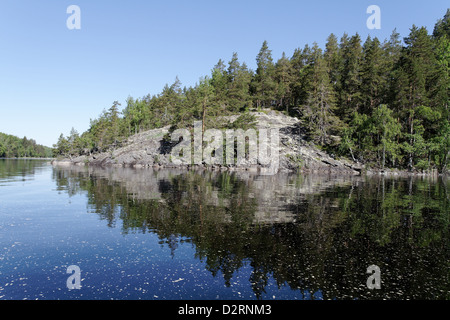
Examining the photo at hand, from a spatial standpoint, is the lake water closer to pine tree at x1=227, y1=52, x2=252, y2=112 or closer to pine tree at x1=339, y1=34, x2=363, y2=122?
pine tree at x1=339, y1=34, x2=363, y2=122

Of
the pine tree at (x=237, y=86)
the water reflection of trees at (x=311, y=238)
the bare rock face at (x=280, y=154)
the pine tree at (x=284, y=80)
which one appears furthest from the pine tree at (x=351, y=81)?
the water reflection of trees at (x=311, y=238)

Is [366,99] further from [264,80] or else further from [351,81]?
[264,80]

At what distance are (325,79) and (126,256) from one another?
269 feet

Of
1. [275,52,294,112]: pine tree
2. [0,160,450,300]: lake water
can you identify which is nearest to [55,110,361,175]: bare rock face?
[275,52,294,112]: pine tree

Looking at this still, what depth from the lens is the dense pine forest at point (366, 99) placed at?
215 ft

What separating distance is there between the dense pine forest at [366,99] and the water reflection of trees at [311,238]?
5132 cm

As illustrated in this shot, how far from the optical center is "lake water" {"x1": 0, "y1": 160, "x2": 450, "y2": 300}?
8.39 m

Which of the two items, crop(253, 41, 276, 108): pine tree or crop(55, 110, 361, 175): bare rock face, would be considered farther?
crop(253, 41, 276, 108): pine tree

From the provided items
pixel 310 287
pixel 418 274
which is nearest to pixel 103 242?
pixel 310 287

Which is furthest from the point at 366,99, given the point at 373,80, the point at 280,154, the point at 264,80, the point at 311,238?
the point at 311,238

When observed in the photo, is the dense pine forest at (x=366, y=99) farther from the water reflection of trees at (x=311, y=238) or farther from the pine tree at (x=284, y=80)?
the water reflection of trees at (x=311, y=238)

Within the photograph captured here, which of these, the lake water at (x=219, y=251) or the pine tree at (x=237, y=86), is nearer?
the lake water at (x=219, y=251)

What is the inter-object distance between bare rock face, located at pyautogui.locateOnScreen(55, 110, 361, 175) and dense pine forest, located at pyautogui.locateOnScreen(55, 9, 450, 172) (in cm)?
395

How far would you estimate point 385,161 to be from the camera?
235ft
